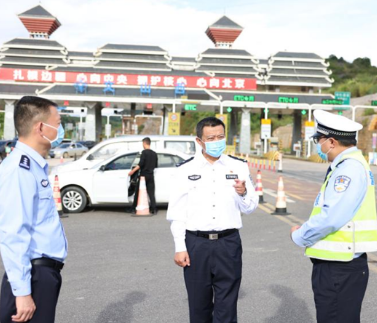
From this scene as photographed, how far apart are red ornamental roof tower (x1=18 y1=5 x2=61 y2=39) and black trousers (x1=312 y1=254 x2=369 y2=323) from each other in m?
82.9

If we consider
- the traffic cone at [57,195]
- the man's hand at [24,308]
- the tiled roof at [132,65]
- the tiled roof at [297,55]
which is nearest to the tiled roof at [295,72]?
the tiled roof at [297,55]

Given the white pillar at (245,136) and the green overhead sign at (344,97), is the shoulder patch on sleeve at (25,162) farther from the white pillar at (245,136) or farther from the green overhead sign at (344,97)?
the white pillar at (245,136)

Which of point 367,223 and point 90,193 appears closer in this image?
point 367,223

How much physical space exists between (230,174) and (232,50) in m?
73.0

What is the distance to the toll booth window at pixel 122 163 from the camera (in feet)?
39.2

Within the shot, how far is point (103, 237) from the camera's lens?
29.3 feet

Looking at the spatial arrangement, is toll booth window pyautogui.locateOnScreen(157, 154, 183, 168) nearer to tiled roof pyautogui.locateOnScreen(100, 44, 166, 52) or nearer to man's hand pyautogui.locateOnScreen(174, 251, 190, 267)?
man's hand pyautogui.locateOnScreen(174, 251, 190, 267)

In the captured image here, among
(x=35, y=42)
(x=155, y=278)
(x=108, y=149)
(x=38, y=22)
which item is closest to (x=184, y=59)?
(x=35, y=42)

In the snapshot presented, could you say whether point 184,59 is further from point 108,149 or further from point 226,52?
point 108,149

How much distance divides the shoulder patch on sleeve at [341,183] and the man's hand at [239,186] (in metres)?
0.70

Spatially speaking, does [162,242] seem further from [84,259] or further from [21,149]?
[21,149]

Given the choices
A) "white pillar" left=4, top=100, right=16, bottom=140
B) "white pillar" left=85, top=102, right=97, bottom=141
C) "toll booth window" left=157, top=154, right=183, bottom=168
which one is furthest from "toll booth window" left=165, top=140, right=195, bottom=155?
"white pillar" left=4, top=100, right=16, bottom=140

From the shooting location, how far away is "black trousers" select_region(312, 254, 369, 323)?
3123 mm

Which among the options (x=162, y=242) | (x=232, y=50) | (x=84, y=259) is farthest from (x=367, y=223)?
(x=232, y=50)
